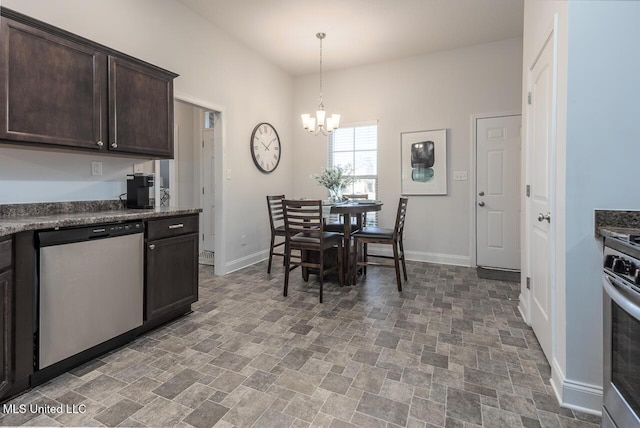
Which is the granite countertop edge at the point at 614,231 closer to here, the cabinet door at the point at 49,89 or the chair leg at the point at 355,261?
the chair leg at the point at 355,261

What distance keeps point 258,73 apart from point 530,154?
12.2ft

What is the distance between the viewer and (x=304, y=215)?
3.07 meters

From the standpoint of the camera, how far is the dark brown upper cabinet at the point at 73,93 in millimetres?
1728

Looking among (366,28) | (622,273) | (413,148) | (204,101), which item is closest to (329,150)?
(413,148)

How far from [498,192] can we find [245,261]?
11.8 ft

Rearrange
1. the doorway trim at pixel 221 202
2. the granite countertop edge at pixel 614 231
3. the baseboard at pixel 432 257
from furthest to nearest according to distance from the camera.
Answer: the baseboard at pixel 432 257
the doorway trim at pixel 221 202
the granite countertop edge at pixel 614 231

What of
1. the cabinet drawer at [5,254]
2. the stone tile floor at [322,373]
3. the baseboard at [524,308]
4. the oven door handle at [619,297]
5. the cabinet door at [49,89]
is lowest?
the stone tile floor at [322,373]

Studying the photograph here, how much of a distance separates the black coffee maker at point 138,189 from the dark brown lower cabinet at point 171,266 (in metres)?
0.38

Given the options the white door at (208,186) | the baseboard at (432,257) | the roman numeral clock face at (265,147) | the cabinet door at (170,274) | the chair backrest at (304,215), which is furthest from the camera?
the white door at (208,186)

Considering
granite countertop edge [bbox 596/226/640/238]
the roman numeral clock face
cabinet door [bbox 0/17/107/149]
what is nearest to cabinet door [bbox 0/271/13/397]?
cabinet door [bbox 0/17/107/149]

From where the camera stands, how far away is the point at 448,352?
2.03m

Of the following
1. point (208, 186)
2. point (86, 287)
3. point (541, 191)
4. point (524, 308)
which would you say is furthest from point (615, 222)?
point (208, 186)

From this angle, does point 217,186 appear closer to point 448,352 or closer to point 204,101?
point 204,101

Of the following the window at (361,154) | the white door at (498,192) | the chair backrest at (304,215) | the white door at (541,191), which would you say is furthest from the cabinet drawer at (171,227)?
the white door at (498,192)
